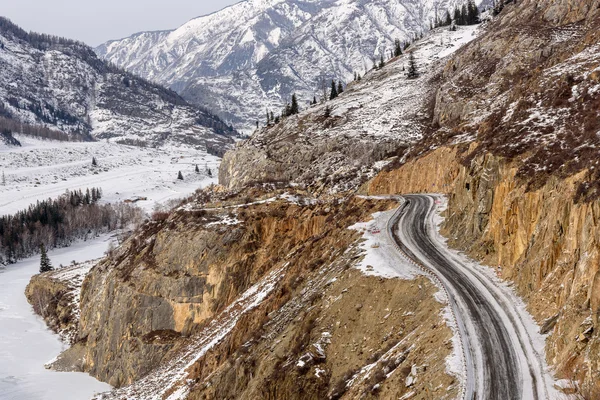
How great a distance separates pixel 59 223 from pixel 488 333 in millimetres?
157772

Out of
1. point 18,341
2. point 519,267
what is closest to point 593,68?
point 519,267

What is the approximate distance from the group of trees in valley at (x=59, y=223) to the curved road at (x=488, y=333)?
129m

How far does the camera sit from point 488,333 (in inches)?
826

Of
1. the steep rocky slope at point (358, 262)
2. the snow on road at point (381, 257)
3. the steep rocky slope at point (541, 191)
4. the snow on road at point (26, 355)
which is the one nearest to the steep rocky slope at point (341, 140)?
the steep rocky slope at point (358, 262)

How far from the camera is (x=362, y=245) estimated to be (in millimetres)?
34500

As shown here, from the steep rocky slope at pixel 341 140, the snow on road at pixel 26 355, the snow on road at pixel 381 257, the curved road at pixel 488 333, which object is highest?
the steep rocky slope at pixel 341 140

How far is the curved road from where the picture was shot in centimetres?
1747

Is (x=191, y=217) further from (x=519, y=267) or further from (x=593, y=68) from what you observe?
(x=593, y=68)

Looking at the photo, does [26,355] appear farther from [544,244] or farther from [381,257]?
[544,244]

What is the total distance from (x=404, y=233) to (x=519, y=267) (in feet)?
38.2

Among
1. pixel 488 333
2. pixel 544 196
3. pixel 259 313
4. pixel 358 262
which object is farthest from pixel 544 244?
pixel 259 313

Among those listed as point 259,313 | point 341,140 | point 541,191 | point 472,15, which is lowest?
point 259,313

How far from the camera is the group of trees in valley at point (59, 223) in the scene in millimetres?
142250

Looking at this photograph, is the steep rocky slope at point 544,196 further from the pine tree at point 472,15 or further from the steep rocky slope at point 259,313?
the pine tree at point 472,15
